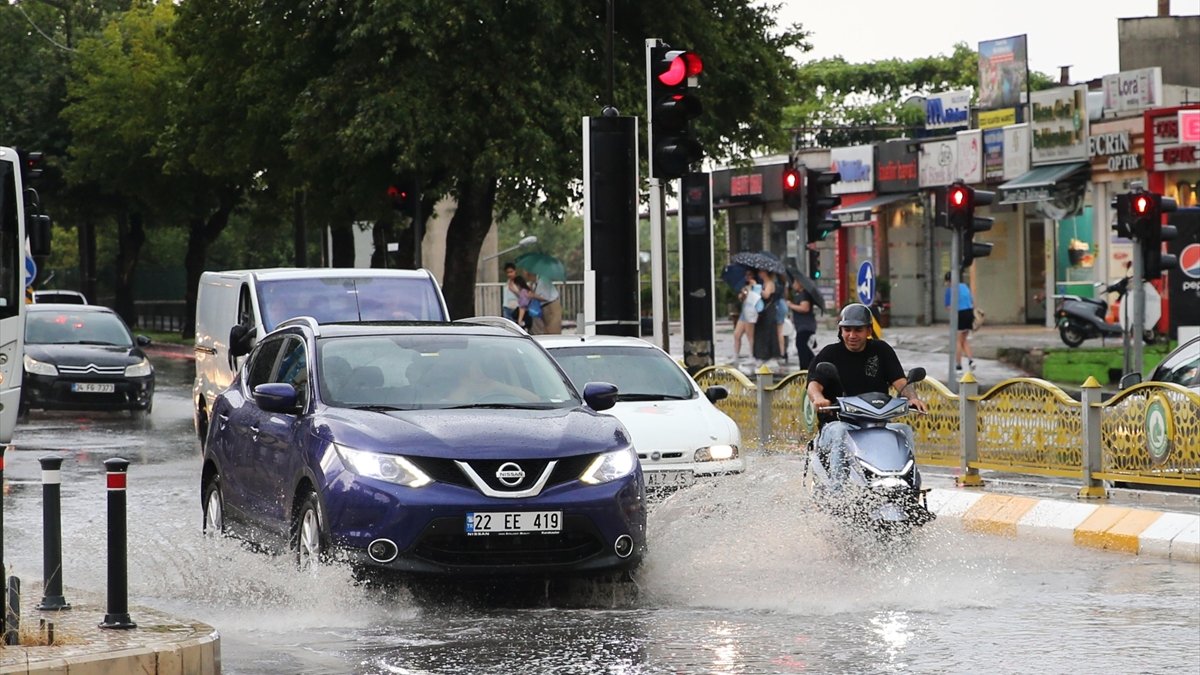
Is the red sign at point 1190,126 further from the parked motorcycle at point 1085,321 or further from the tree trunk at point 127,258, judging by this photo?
the tree trunk at point 127,258

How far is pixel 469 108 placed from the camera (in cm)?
3534

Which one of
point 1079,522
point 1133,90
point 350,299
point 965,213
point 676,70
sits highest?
point 1133,90

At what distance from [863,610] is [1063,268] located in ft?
132

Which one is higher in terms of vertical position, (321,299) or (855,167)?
(855,167)

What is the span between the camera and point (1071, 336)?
38844mm

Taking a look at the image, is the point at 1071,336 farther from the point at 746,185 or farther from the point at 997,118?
the point at 746,185

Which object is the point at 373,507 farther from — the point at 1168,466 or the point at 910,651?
the point at 1168,466

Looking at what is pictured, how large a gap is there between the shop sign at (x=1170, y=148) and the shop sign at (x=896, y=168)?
44.3 ft

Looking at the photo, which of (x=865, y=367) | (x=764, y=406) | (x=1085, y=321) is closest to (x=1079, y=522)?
(x=865, y=367)

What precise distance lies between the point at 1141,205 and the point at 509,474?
1583cm

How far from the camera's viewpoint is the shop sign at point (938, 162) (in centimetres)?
5362

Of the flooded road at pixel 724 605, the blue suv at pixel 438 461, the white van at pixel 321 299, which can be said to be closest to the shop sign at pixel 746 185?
the white van at pixel 321 299

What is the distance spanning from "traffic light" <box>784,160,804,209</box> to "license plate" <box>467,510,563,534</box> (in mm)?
13628

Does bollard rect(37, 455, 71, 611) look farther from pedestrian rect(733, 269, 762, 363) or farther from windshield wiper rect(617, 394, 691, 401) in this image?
pedestrian rect(733, 269, 762, 363)
